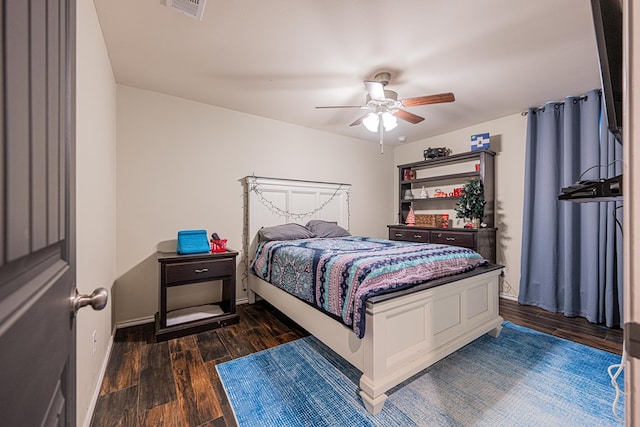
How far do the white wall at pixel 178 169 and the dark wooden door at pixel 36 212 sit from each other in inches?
100

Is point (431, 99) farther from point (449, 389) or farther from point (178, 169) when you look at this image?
point (178, 169)

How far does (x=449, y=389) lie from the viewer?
1.74 m

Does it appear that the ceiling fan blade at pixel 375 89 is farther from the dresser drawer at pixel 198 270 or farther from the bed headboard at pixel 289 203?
the dresser drawer at pixel 198 270

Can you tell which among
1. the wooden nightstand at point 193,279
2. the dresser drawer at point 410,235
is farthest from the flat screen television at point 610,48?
the dresser drawer at point 410,235

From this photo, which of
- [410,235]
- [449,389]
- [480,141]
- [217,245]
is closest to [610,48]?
[449,389]

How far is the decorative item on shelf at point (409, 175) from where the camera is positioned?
182 inches

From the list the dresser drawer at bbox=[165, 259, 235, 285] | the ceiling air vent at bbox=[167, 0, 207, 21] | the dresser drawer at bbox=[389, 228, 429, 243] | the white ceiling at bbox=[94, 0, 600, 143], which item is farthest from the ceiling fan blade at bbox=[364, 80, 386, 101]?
the dresser drawer at bbox=[389, 228, 429, 243]

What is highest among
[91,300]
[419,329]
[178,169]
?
[178,169]

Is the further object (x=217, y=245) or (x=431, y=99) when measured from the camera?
(x=217, y=245)

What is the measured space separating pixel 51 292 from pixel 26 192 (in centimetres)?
21

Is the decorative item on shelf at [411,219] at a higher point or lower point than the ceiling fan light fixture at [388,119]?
lower

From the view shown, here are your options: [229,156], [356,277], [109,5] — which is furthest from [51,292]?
[229,156]

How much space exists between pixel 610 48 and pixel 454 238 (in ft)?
10.1

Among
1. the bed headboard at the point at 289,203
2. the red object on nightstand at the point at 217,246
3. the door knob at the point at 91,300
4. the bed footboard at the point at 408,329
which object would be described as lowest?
the bed footboard at the point at 408,329
